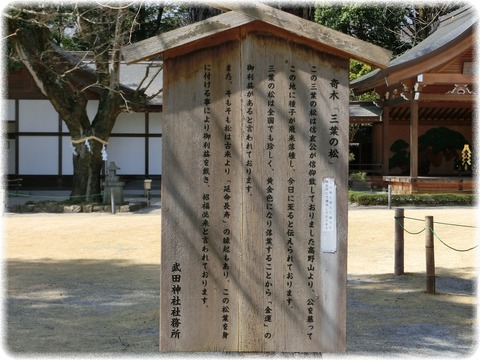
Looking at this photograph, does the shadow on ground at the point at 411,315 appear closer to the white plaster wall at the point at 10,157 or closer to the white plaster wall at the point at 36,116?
the white plaster wall at the point at 36,116

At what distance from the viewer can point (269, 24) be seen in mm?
3879

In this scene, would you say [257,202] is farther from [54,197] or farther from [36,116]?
[36,116]

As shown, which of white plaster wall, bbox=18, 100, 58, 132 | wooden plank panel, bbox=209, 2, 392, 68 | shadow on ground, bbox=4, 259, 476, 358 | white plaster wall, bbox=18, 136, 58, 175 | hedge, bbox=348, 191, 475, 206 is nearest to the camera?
wooden plank panel, bbox=209, 2, 392, 68

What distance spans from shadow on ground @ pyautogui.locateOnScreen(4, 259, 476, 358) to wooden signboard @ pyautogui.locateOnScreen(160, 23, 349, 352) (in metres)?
1.07

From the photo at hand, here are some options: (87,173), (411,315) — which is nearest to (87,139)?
(87,173)

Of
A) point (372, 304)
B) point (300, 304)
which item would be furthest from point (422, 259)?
point (300, 304)

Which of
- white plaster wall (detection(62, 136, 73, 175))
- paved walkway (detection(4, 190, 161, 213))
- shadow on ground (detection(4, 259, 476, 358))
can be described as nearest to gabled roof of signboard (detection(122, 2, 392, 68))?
shadow on ground (detection(4, 259, 476, 358))

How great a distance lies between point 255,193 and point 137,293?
3.39 metres

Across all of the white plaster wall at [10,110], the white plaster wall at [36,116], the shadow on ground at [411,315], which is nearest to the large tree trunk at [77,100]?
the white plaster wall at [36,116]

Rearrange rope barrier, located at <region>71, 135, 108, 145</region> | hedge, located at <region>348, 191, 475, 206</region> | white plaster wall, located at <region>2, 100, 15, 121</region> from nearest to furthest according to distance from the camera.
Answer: rope barrier, located at <region>71, 135, 108, 145</region>, hedge, located at <region>348, 191, 475, 206</region>, white plaster wall, located at <region>2, 100, 15, 121</region>

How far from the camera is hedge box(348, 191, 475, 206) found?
1627 cm

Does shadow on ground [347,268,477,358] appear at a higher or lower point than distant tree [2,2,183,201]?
lower

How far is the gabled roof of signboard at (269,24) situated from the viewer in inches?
151

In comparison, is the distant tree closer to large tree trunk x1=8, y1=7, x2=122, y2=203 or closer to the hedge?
large tree trunk x1=8, y1=7, x2=122, y2=203
